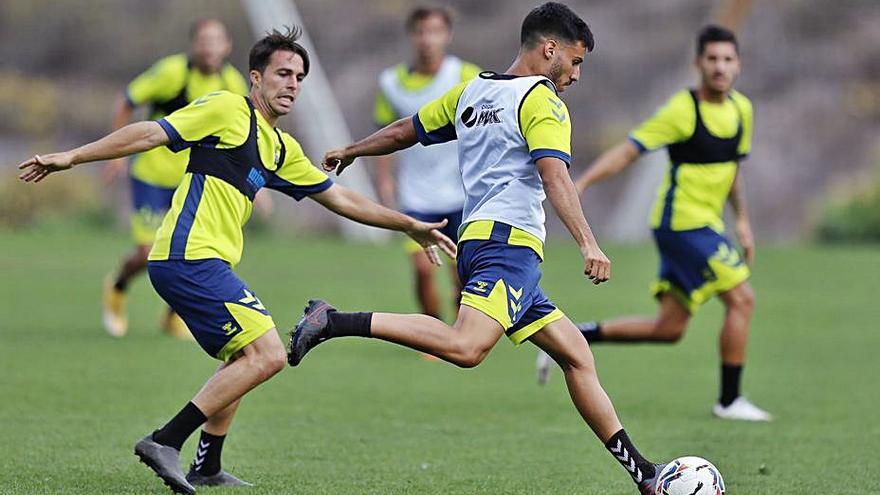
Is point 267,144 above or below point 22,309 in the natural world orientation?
above

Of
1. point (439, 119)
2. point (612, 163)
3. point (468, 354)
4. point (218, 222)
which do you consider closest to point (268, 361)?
point (218, 222)

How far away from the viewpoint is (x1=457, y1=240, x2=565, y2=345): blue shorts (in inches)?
222

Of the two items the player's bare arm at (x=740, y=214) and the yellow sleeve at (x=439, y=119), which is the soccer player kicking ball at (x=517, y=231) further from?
the player's bare arm at (x=740, y=214)

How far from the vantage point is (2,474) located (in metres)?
6.10

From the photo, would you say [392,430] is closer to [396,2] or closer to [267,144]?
[267,144]

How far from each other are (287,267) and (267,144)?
1211 cm

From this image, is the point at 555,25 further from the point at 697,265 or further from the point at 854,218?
the point at 854,218

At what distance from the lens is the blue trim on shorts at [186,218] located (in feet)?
19.5

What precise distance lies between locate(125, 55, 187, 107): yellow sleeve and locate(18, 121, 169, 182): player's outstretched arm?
5405mm

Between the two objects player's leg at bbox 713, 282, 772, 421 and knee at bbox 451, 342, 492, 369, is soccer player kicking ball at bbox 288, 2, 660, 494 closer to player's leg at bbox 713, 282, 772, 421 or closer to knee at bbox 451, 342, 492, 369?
knee at bbox 451, 342, 492, 369

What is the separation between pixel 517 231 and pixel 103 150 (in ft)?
5.62

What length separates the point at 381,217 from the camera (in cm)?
646

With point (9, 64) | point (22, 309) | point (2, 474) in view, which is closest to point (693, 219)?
point (2, 474)

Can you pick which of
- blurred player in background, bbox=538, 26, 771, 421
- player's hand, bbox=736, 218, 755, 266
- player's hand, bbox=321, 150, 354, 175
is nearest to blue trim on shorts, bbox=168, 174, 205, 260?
player's hand, bbox=321, 150, 354, 175
